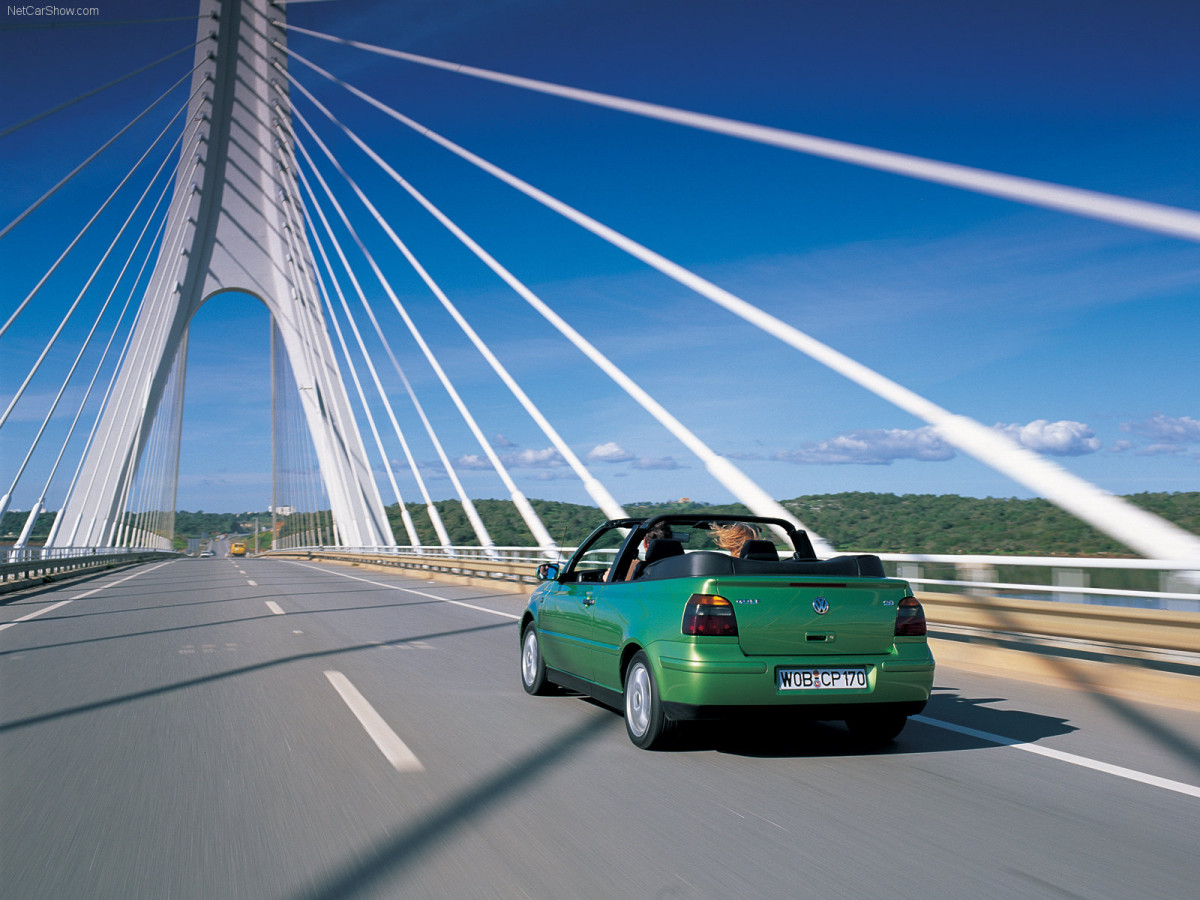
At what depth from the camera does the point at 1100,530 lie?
6.42 m

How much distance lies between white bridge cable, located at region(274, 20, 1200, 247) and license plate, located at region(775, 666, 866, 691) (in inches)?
127

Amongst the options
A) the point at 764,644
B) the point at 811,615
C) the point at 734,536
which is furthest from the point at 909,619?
the point at 734,536

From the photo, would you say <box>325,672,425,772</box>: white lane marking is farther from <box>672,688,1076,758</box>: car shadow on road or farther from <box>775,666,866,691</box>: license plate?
<box>775,666,866,691</box>: license plate

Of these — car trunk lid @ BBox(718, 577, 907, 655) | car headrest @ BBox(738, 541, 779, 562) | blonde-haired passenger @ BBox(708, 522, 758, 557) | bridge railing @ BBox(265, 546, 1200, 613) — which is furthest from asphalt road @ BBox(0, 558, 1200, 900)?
blonde-haired passenger @ BBox(708, 522, 758, 557)

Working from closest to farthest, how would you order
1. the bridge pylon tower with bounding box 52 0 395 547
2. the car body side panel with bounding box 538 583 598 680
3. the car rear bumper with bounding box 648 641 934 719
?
the car rear bumper with bounding box 648 641 934 719 < the car body side panel with bounding box 538 583 598 680 < the bridge pylon tower with bounding box 52 0 395 547

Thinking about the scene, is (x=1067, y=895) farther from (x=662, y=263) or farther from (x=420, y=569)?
(x=420, y=569)

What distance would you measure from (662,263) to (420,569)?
1977 cm

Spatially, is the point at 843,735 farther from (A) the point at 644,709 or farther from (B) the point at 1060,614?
(B) the point at 1060,614

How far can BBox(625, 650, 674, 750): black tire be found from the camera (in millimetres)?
5469

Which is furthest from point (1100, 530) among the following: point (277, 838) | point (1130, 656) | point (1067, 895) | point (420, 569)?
point (420, 569)

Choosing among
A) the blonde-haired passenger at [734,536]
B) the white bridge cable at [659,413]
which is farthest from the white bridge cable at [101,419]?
the blonde-haired passenger at [734,536]

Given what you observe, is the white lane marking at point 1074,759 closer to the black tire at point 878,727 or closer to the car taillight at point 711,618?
the black tire at point 878,727

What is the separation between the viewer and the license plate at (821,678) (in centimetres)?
523

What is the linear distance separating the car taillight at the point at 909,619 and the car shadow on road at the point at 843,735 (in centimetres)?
69
